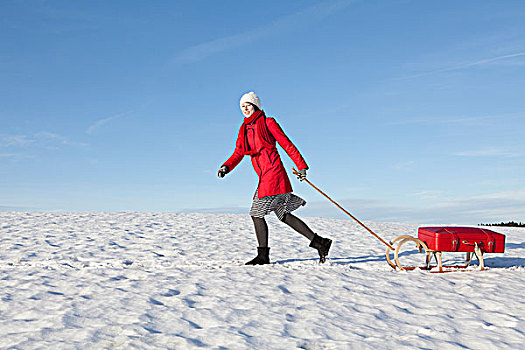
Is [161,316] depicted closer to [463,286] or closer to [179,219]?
[463,286]

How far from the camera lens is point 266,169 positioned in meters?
5.95

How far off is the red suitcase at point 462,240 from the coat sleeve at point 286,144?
172 cm

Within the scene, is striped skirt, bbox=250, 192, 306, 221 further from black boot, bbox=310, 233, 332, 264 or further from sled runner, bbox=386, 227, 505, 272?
sled runner, bbox=386, 227, 505, 272

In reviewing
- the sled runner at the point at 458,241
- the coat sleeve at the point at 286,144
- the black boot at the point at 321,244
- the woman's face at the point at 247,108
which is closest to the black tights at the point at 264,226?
the black boot at the point at 321,244

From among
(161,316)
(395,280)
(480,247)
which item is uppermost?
(480,247)

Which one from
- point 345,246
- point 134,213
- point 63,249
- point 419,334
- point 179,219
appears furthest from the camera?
point 134,213

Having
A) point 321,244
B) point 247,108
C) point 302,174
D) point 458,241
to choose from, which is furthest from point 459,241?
point 247,108

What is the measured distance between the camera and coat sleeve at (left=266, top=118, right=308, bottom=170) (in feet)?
19.5

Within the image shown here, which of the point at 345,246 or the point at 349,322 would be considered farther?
the point at 345,246

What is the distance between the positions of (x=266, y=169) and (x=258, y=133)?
0.45 metres

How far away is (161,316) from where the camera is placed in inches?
150

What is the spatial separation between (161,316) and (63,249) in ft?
13.8

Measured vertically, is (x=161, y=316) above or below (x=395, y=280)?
below

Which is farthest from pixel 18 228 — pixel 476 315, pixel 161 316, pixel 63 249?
pixel 476 315
